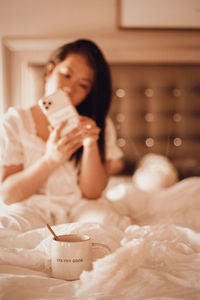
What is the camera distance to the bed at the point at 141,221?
1.52 ft

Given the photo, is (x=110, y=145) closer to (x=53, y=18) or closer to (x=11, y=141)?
(x=11, y=141)

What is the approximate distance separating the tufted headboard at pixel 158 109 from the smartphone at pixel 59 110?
23.5 inches

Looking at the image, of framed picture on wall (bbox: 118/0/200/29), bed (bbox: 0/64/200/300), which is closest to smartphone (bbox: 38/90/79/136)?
bed (bbox: 0/64/200/300)

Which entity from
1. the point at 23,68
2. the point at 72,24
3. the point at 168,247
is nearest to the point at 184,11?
the point at 72,24

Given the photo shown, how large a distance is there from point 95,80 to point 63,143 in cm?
32

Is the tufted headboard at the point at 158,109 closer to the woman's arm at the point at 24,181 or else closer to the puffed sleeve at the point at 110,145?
→ the puffed sleeve at the point at 110,145

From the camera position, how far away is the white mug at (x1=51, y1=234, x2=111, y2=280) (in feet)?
1.62

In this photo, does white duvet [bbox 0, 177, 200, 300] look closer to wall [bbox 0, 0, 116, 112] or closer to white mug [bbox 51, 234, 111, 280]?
white mug [bbox 51, 234, 111, 280]

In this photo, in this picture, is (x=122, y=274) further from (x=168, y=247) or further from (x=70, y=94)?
(x=70, y=94)

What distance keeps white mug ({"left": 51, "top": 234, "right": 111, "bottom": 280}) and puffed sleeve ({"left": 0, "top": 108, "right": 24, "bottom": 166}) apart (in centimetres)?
47

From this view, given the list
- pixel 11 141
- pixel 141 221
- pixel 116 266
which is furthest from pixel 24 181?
pixel 116 266

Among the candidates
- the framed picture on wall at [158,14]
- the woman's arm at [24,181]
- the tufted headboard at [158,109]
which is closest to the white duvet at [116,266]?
the woman's arm at [24,181]

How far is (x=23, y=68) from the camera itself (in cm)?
150

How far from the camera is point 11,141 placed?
945mm
